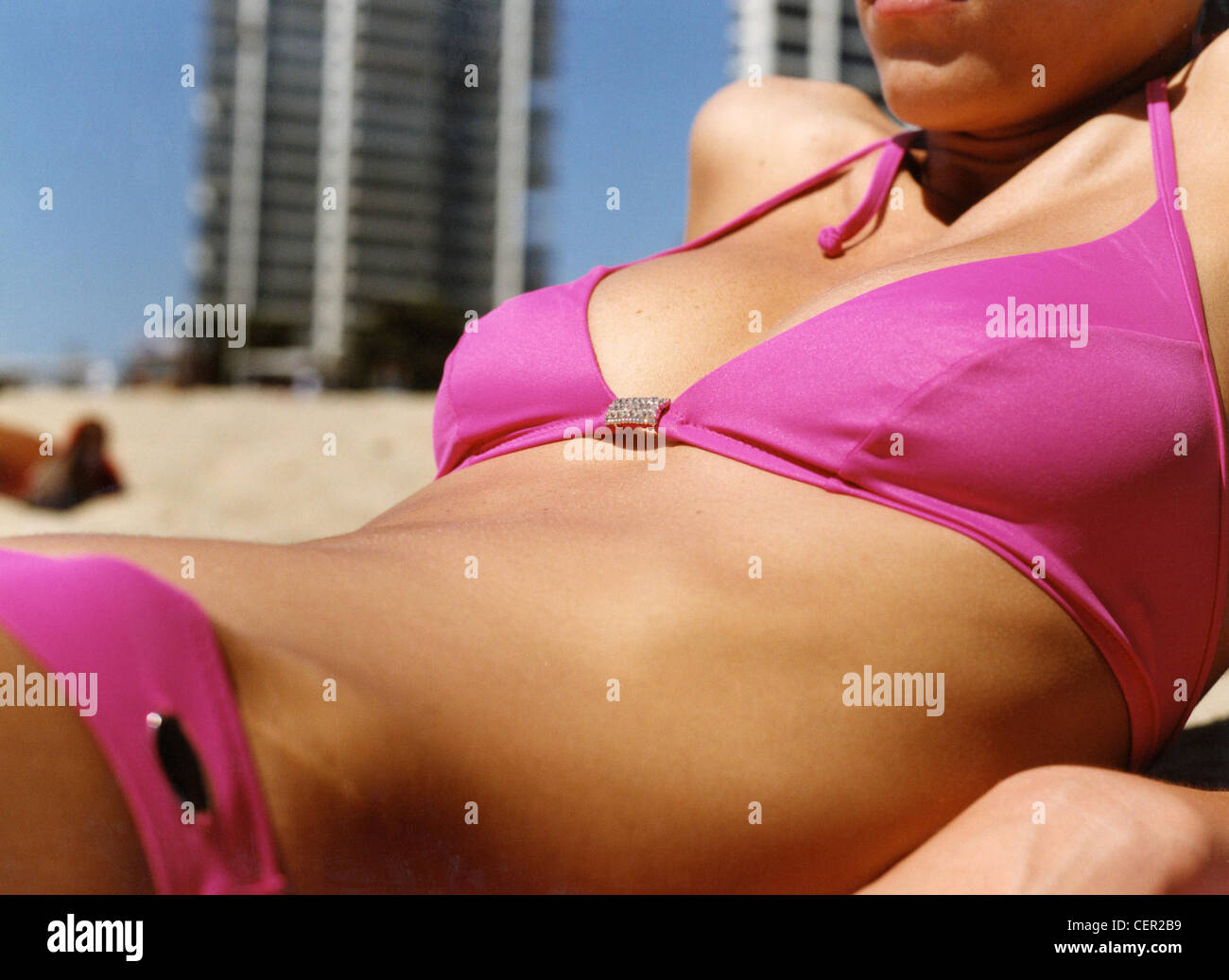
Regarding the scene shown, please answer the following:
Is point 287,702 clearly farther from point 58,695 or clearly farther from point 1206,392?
point 1206,392

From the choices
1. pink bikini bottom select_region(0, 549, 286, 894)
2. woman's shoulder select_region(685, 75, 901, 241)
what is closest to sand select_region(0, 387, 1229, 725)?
woman's shoulder select_region(685, 75, 901, 241)

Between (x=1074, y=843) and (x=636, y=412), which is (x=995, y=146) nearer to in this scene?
(x=636, y=412)

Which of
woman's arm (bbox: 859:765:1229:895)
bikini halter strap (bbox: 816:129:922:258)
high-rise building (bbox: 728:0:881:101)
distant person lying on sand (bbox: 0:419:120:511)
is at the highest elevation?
high-rise building (bbox: 728:0:881:101)

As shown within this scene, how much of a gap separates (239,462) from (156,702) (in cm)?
485

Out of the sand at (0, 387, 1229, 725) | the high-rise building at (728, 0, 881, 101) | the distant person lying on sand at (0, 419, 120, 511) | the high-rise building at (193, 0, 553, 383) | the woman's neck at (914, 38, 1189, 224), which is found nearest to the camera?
the woman's neck at (914, 38, 1189, 224)

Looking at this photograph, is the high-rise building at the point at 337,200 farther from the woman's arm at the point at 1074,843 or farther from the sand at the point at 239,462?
the woman's arm at the point at 1074,843

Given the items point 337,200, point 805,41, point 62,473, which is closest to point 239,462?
point 62,473

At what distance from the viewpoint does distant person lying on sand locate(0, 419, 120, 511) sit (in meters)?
4.20

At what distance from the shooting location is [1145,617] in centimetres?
83

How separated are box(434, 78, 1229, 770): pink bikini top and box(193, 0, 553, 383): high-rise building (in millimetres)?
15229

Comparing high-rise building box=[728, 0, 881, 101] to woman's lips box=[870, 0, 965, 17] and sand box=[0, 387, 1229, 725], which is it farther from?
woman's lips box=[870, 0, 965, 17]
